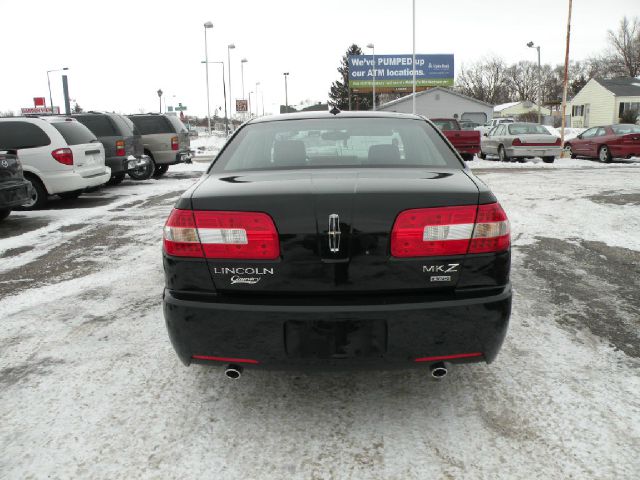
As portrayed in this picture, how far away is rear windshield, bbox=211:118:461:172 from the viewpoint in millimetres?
3271

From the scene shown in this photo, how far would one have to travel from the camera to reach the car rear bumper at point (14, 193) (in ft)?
25.6

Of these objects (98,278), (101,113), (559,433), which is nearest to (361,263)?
(559,433)

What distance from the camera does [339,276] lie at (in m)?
2.44

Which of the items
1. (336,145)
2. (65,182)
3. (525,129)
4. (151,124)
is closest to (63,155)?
(65,182)

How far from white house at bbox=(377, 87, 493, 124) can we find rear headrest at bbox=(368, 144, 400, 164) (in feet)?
185

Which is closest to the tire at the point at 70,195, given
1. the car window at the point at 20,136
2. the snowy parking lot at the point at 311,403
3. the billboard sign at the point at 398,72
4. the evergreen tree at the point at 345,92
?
the car window at the point at 20,136

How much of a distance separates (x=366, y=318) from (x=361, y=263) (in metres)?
0.24

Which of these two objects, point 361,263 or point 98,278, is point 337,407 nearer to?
point 361,263

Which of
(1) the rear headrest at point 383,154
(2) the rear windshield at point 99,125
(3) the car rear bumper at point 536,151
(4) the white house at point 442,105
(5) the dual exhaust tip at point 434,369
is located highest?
(4) the white house at point 442,105

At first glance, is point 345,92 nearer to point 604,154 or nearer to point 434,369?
point 604,154

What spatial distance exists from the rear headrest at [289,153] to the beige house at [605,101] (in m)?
52.8

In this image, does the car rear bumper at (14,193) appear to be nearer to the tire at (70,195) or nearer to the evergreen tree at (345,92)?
the tire at (70,195)

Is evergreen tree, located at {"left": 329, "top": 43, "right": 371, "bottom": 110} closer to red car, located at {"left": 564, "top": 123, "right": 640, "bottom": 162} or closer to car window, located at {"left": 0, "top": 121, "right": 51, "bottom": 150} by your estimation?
red car, located at {"left": 564, "top": 123, "right": 640, "bottom": 162}

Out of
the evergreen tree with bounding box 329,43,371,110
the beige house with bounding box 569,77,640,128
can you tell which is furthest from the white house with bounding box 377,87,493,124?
the evergreen tree with bounding box 329,43,371,110
